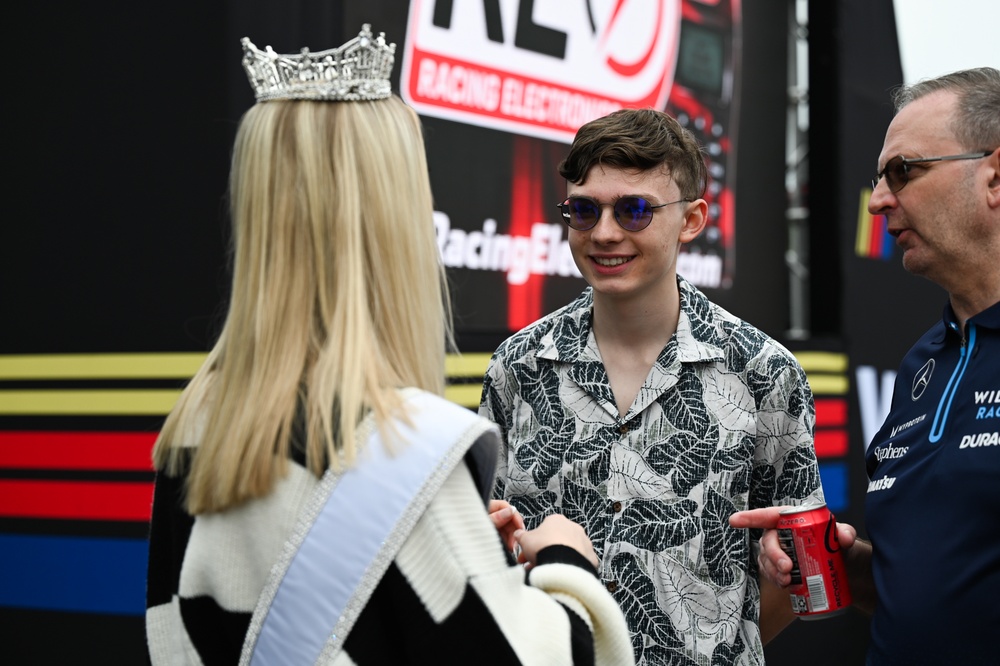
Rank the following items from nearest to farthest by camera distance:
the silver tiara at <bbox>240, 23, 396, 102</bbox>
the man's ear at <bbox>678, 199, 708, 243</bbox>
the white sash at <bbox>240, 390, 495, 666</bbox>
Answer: the white sash at <bbox>240, 390, 495, 666</bbox>
the silver tiara at <bbox>240, 23, 396, 102</bbox>
the man's ear at <bbox>678, 199, 708, 243</bbox>

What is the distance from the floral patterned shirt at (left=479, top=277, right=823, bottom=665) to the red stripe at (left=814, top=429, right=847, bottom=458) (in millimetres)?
3601

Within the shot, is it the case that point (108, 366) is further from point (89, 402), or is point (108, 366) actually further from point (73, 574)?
point (73, 574)

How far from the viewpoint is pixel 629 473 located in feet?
8.11

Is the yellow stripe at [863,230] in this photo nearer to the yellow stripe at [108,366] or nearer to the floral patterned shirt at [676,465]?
the yellow stripe at [108,366]

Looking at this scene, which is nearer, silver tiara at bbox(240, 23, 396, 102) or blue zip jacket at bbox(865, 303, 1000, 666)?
silver tiara at bbox(240, 23, 396, 102)

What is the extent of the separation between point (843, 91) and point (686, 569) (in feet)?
15.3

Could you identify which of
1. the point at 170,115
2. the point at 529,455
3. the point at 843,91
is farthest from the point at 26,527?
the point at 843,91

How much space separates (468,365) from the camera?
4.40 m

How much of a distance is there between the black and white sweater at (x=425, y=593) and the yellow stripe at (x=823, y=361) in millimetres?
4664

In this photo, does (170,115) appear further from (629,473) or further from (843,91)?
(843,91)

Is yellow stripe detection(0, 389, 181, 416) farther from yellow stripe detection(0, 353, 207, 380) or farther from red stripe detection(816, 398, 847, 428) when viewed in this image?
red stripe detection(816, 398, 847, 428)

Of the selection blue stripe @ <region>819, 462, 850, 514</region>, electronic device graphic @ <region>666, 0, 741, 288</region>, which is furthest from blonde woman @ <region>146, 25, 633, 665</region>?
blue stripe @ <region>819, 462, 850, 514</region>

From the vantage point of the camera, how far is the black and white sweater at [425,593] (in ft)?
4.82

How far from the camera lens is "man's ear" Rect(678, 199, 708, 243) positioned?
2670 millimetres
